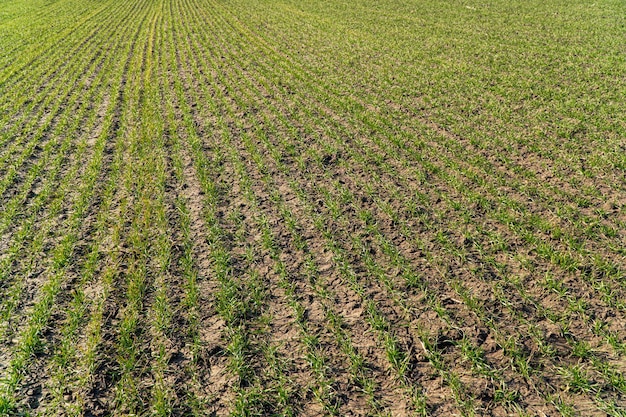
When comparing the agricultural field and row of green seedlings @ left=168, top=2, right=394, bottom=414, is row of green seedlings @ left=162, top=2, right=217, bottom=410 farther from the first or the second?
row of green seedlings @ left=168, top=2, right=394, bottom=414

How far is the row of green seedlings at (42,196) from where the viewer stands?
7087 millimetres

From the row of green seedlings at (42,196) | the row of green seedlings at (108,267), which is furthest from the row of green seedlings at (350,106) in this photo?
the row of green seedlings at (42,196)

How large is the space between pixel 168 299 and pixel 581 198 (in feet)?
28.5

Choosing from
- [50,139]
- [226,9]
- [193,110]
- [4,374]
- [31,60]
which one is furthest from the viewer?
[226,9]

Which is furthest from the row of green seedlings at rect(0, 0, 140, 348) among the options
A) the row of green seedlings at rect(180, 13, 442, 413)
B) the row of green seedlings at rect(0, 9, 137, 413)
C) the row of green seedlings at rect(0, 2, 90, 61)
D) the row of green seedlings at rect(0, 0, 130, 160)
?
the row of green seedlings at rect(0, 2, 90, 61)

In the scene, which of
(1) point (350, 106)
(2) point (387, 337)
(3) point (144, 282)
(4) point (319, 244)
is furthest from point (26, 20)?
(2) point (387, 337)

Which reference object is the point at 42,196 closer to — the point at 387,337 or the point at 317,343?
the point at 317,343

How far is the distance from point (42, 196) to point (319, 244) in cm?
684

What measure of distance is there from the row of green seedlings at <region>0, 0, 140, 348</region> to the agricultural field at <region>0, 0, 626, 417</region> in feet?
0.18

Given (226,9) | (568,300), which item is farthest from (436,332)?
(226,9)

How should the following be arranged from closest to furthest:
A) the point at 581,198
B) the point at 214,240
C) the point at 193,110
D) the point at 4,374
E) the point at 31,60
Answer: the point at 4,374 → the point at 214,240 → the point at 581,198 → the point at 193,110 → the point at 31,60

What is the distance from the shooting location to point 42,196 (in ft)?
30.6

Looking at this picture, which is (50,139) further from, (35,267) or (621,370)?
(621,370)

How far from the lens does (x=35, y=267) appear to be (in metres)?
7.20
